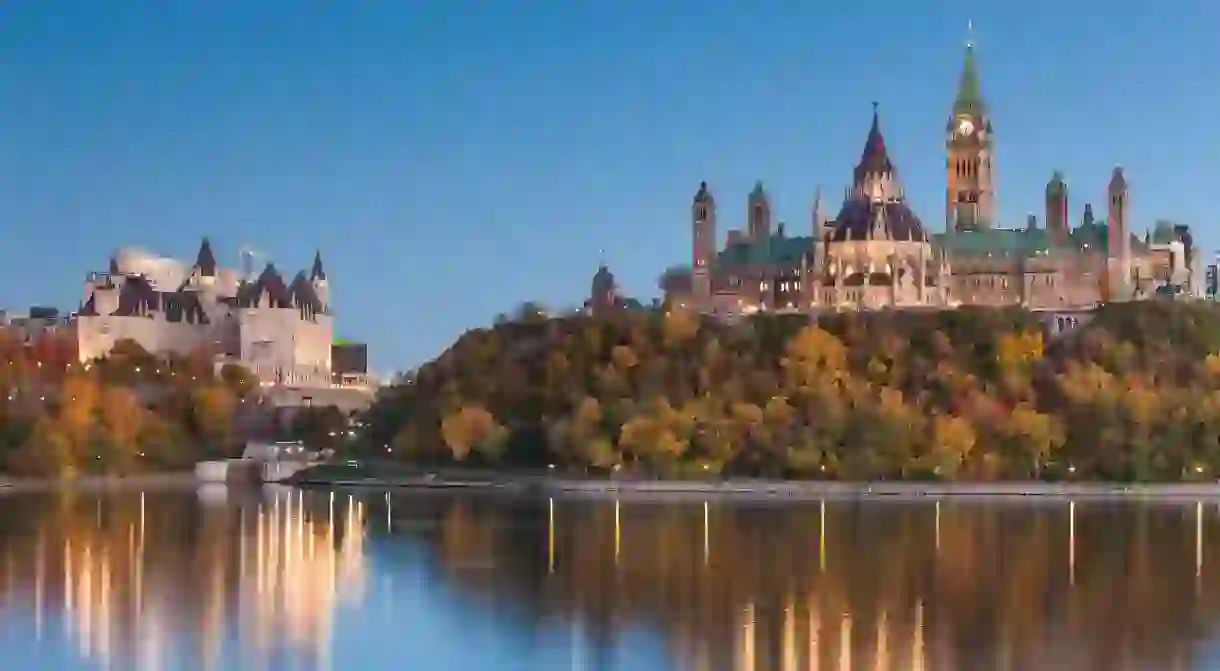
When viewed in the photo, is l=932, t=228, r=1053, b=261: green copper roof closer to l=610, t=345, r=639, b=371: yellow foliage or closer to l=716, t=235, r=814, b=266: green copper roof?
l=716, t=235, r=814, b=266: green copper roof

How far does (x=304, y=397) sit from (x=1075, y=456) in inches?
2218

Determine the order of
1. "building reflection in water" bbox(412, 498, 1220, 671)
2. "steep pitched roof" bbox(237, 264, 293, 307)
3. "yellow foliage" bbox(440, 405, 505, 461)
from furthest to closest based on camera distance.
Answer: "steep pitched roof" bbox(237, 264, 293, 307)
"yellow foliage" bbox(440, 405, 505, 461)
"building reflection in water" bbox(412, 498, 1220, 671)

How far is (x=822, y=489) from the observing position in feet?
254

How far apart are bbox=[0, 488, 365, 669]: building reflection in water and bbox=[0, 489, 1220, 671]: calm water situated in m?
0.11

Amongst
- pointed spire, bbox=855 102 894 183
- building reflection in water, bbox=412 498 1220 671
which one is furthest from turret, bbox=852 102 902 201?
building reflection in water, bbox=412 498 1220 671

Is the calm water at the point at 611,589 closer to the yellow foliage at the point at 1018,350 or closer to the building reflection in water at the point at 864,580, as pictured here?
the building reflection in water at the point at 864,580

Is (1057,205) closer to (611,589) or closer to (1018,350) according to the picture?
(1018,350)

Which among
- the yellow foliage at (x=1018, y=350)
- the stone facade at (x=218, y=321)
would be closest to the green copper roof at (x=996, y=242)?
the yellow foliage at (x=1018, y=350)

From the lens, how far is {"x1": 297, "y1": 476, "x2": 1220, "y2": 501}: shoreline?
76312 mm

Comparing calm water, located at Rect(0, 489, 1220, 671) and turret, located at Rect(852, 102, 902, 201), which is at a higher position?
turret, located at Rect(852, 102, 902, 201)

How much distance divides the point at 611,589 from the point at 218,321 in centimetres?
9195

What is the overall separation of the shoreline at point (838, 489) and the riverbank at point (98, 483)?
12.9 m

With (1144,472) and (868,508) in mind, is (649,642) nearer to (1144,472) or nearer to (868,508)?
(868,508)

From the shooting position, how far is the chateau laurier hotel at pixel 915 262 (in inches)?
4594
